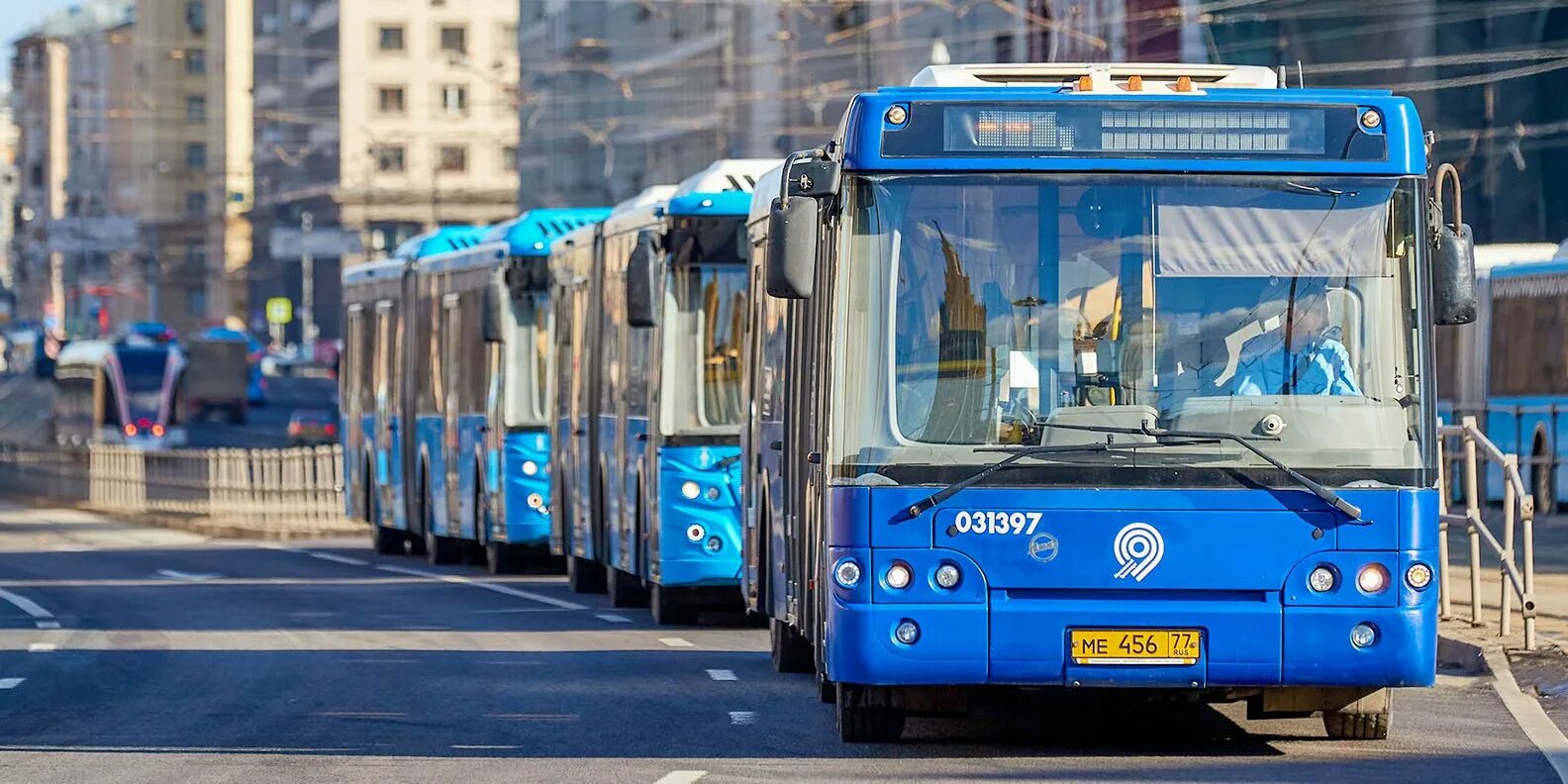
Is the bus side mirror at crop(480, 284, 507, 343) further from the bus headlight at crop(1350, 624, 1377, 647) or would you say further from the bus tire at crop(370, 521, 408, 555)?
the bus headlight at crop(1350, 624, 1377, 647)

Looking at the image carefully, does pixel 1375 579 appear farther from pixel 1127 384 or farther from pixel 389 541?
pixel 389 541

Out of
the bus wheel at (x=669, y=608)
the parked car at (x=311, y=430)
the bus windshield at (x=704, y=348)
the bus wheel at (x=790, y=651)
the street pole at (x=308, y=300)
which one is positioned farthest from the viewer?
the street pole at (x=308, y=300)

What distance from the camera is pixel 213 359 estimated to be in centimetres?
9781

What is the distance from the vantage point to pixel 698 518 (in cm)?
2066

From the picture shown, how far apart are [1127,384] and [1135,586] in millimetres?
729

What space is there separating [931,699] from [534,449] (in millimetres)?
15059

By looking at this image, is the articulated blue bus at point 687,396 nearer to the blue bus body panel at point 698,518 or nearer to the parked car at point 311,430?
the blue bus body panel at point 698,518

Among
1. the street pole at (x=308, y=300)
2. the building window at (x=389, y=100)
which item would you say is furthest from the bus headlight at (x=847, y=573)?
the building window at (x=389, y=100)

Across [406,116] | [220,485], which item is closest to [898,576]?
[220,485]

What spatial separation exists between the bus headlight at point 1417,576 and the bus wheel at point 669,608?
1004 cm

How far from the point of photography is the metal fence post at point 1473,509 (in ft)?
57.1

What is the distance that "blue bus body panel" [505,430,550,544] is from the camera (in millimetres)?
27000

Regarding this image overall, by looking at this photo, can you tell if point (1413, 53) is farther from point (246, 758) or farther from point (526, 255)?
point (246, 758)

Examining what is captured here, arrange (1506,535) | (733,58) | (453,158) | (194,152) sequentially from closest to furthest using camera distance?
(1506,535)
(733,58)
(453,158)
(194,152)
